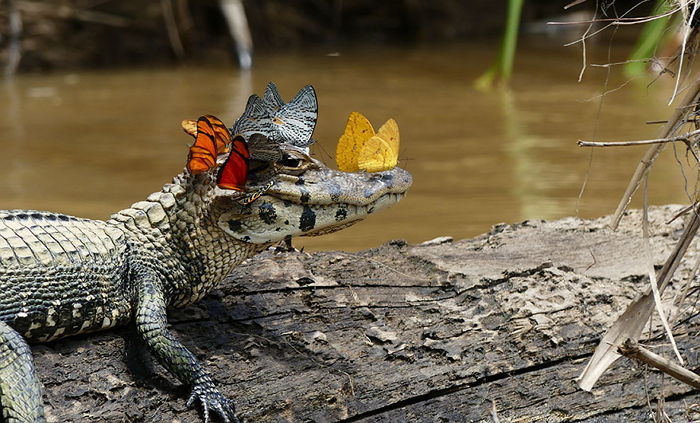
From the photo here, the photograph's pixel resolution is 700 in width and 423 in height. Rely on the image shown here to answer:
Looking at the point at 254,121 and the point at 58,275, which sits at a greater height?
the point at 254,121

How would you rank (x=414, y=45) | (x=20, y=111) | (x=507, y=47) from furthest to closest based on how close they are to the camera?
1. (x=414, y=45)
2. (x=20, y=111)
3. (x=507, y=47)

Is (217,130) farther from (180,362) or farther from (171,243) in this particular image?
(180,362)

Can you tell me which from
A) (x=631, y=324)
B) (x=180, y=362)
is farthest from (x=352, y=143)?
(x=631, y=324)

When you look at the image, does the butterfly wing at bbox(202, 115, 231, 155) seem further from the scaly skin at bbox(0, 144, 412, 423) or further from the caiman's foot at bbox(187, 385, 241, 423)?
the caiman's foot at bbox(187, 385, 241, 423)

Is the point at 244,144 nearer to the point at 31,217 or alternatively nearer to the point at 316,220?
the point at 316,220

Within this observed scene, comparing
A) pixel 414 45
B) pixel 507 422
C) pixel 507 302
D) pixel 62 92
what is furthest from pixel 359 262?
pixel 414 45

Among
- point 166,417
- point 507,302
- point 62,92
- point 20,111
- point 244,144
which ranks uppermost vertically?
point 62,92

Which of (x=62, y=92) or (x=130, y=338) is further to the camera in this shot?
(x=62, y=92)
